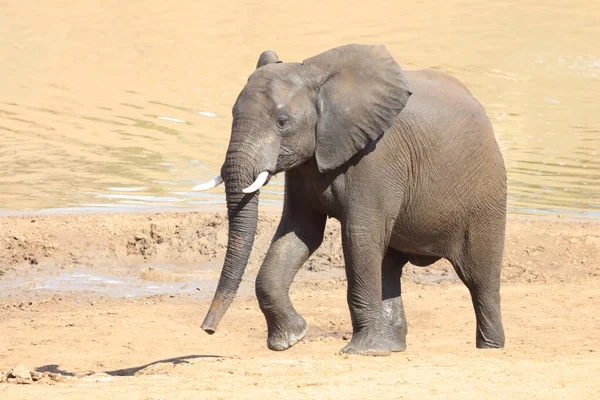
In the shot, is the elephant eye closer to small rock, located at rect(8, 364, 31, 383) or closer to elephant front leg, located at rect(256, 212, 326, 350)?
elephant front leg, located at rect(256, 212, 326, 350)

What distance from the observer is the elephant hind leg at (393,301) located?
872 centimetres

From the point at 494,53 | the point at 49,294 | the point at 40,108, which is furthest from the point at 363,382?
the point at 494,53

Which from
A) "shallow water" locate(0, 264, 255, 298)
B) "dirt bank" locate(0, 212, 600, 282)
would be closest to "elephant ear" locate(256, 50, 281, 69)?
"shallow water" locate(0, 264, 255, 298)

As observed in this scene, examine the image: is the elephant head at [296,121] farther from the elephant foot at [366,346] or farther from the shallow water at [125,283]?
the shallow water at [125,283]

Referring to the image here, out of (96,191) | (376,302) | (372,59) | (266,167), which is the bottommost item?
(96,191)

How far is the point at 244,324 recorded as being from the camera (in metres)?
10.2

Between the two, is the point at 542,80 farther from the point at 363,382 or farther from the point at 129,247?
the point at 363,382

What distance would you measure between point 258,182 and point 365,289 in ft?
4.17

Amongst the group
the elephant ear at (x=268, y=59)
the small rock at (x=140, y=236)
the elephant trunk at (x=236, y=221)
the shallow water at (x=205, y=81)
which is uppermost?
the elephant ear at (x=268, y=59)

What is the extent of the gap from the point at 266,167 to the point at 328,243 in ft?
16.7

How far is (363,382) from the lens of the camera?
20.3 feet

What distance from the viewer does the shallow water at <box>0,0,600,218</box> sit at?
15.6 metres

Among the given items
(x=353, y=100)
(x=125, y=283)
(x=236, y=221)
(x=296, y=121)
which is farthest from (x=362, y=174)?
(x=125, y=283)

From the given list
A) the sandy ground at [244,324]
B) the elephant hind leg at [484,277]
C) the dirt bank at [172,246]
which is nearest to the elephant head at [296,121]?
the sandy ground at [244,324]
